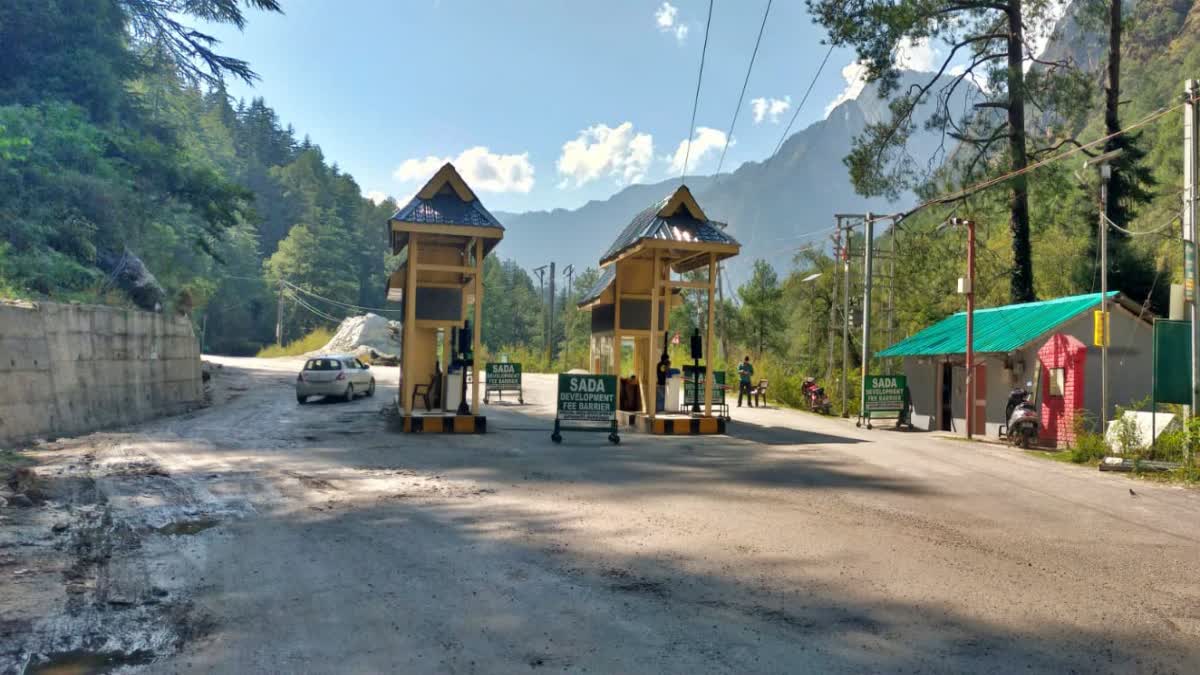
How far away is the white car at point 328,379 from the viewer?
24.2 m

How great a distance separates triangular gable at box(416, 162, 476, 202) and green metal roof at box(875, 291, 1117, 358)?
14.5m

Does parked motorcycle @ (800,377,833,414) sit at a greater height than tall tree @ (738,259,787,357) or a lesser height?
lesser

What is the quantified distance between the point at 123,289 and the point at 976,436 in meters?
25.0

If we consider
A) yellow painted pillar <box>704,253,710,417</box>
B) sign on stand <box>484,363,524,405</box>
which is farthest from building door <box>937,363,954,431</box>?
sign on stand <box>484,363,524,405</box>

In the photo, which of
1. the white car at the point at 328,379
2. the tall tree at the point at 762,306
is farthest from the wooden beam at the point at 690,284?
the tall tree at the point at 762,306

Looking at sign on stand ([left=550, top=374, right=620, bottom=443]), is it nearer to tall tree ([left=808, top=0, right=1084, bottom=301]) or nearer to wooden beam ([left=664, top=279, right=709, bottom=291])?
wooden beam ([left=664, top=279, right=709, bottom=291])

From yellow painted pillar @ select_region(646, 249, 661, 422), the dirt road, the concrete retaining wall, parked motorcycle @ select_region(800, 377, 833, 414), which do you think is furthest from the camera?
parked motorcycle @ select_region(800, 377, 833, 414)

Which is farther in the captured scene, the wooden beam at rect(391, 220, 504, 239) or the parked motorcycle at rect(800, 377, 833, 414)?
the parked motorcycle at rect(800, 377, 833, 414)

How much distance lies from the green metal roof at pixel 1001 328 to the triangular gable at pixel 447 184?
14525 mm

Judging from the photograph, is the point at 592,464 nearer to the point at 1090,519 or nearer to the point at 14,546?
the point at 1090,519

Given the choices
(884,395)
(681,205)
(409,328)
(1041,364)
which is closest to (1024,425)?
(1041,364)

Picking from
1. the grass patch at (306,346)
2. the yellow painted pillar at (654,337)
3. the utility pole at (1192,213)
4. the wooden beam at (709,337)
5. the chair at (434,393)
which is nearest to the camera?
the utility pole at (1192,213)

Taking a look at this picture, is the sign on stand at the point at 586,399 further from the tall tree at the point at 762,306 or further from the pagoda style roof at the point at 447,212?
the tall tree at the point at 762,306

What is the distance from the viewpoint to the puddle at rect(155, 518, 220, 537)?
729cm
